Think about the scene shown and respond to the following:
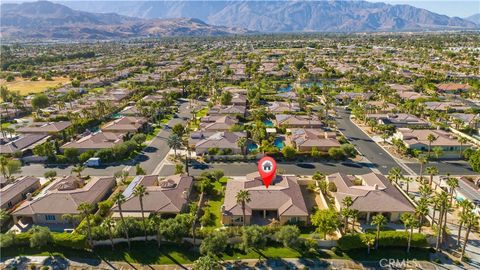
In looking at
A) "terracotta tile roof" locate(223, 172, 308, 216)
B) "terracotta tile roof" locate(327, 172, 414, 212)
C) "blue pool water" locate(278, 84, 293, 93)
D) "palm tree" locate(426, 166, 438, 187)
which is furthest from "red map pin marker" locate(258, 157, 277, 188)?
"blue pool water" locate(278, 84, 293, 93)

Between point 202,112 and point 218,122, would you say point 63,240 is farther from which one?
point 202,112

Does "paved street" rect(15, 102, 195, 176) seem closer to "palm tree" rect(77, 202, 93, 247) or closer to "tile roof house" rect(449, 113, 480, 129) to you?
"palm tree" rect(77, 202, 93, 247)

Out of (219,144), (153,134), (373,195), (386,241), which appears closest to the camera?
(386,241)

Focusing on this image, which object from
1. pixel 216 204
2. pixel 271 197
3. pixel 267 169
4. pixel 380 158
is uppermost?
pixel 267 169

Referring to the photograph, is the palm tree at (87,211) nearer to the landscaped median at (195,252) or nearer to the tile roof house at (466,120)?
the landscaped median at (195,252)

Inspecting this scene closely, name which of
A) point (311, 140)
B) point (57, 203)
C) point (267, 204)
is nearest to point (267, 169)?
point (267, 204)

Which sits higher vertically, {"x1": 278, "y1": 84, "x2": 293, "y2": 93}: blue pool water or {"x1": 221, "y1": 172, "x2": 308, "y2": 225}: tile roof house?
{"x1": 278, "y1": 84, "x2": 293, "y2": 93}: blue pool water

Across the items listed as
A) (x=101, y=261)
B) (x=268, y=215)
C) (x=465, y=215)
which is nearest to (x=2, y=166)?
(x=101, y=261)
